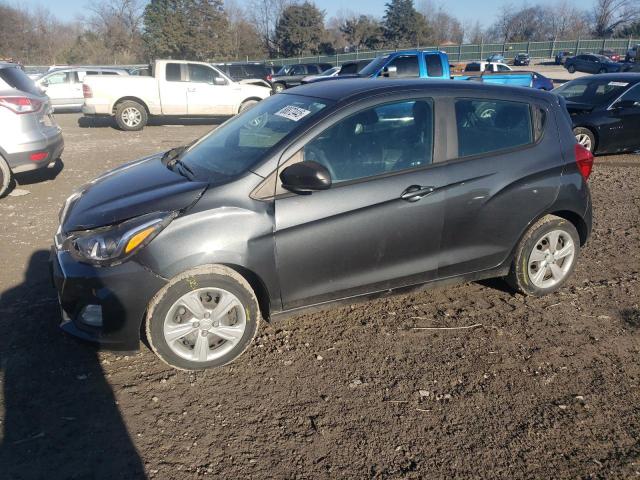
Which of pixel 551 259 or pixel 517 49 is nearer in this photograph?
pixel 551 259

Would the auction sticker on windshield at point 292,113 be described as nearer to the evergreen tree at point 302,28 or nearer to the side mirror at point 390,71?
the side mirror at point 390,71

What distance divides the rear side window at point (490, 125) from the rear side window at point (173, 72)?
12.0 metres

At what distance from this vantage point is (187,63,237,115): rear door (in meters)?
14.4

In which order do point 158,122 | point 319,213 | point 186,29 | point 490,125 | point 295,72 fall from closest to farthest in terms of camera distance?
point 319,213, point 490,125, point 158,122, point 295,72, point 186,29

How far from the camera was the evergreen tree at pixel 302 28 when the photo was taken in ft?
200

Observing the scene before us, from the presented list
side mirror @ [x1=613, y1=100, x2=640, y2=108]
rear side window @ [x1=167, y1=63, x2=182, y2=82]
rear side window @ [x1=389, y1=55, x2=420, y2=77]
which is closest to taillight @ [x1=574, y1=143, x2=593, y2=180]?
side mirror @ [x1=613, y1=100, x2=640, y2=108]

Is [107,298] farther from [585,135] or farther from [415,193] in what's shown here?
[585,135]

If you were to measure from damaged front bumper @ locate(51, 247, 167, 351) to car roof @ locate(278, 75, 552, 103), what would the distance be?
1.78 meters

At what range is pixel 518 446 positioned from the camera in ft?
8.83

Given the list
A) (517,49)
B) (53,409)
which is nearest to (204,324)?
(53,409)

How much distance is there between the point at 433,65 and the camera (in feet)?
45.8

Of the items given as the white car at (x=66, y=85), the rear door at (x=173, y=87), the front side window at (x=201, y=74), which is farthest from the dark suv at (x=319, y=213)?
the white car at (x=66, y=85)

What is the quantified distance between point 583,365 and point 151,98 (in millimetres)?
13277

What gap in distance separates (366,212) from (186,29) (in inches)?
2129
